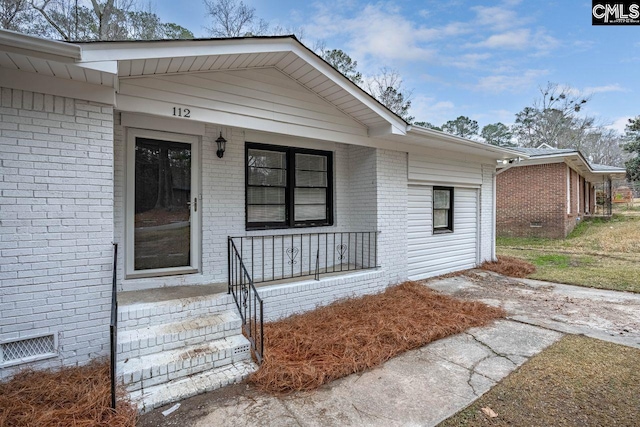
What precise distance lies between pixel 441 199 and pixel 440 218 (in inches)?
18.0

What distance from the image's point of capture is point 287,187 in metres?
5.62

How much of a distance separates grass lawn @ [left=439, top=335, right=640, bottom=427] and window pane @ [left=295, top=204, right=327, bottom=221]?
12.4 ft

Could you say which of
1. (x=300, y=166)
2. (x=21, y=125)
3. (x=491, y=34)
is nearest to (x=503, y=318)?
(x=300, y=166)

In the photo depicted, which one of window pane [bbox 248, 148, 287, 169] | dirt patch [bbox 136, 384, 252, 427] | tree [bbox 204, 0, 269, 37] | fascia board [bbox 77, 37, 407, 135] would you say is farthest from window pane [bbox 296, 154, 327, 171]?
tree [bbox 204, 0, 269, 37]

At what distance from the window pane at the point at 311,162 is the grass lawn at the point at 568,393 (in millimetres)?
4231

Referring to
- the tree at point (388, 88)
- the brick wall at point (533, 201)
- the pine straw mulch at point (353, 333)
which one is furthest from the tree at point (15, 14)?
the brick wall at point (533, 201)

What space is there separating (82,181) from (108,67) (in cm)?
112

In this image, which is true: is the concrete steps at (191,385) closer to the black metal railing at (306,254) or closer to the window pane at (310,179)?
the black metal railing at (306,254)

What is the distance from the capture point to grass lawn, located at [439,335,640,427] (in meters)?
2.51

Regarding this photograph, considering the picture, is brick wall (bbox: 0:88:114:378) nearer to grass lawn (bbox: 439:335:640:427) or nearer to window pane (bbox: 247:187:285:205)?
window pane (bbox: 247:187:285:205)

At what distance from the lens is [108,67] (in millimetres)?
2996

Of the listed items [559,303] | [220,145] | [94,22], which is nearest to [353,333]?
[220,145]

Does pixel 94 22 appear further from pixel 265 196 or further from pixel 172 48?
pixel 172 48

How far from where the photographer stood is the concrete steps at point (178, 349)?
2.87 meters
